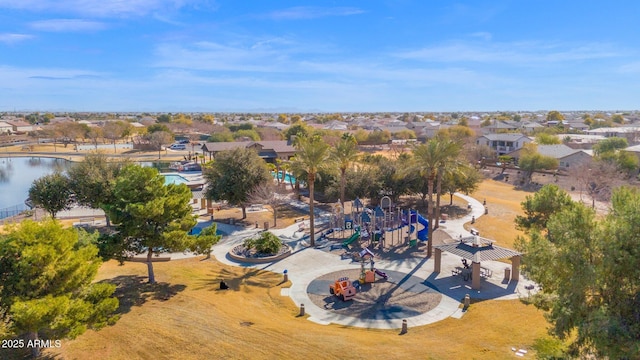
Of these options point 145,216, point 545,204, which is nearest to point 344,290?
point 145,216

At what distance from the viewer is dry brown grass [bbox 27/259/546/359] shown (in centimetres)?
1577

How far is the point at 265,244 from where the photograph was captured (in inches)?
1182

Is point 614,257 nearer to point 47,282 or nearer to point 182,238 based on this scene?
point 47,282

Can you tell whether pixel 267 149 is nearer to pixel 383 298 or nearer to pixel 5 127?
pixel 383 298

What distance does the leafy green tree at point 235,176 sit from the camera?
1519 inches

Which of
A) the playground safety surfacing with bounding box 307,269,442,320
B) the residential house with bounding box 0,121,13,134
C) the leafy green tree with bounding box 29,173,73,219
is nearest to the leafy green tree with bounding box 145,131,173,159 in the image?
the leafy green tree with bounding box 29,173,73,219

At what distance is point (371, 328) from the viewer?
19406 millimetres

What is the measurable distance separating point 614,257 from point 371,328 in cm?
1165

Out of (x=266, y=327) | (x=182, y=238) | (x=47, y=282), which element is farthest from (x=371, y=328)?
(x=47, y=282)

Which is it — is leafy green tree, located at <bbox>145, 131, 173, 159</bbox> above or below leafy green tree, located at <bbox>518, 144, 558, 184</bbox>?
above

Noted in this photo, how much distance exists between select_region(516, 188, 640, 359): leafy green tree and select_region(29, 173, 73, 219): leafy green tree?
37.5 m

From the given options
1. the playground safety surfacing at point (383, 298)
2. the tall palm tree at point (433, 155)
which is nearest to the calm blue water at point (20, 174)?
the playground safety surfacing at point (383, 298)

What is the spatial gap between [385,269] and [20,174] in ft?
263

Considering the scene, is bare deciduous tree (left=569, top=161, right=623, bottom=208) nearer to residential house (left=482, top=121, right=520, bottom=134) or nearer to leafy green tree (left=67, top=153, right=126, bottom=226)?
leafy green tree (left=67, top=153, right=126, bottom=226)
